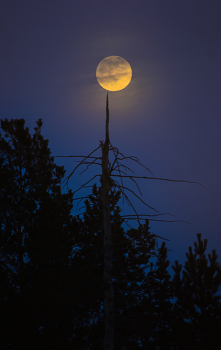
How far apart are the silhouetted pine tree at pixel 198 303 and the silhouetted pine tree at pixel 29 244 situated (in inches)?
186

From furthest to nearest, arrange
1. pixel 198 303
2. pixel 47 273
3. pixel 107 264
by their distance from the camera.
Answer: pixel 198 303 → pixel 47 273 → pixel 107 264

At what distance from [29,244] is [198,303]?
22.7 ft

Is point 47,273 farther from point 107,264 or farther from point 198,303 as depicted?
point 198,303

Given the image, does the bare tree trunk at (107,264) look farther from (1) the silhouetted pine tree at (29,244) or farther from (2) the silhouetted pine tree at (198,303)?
(2) the silhouetted pine tree at (198,303)

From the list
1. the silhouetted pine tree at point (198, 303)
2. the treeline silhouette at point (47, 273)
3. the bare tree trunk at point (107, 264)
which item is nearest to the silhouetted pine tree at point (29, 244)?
the treeline silhouette at point (47, 273)

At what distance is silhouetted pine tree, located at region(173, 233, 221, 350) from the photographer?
30.4 ft

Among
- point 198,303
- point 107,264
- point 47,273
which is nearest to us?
point 107,264

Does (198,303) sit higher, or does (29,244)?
(29,244)

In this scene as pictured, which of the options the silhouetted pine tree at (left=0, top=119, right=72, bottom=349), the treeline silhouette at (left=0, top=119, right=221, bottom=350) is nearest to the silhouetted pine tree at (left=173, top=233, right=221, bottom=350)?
the treeline silhouette at (left=0, top=119, right=221, bottom=350)

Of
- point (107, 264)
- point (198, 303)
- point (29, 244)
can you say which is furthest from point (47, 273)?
point (198, 303)

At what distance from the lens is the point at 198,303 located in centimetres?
997

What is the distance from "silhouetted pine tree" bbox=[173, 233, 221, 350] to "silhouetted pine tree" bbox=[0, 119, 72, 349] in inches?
186

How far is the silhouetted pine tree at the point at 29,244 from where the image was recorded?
7.69 meters

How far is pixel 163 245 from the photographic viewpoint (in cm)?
1478
